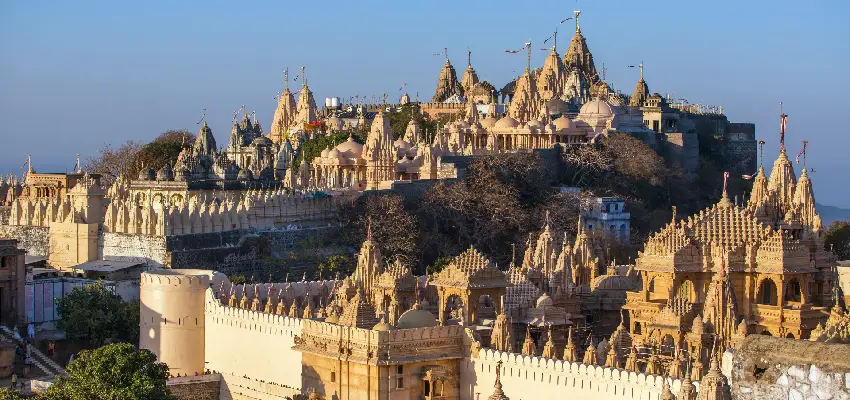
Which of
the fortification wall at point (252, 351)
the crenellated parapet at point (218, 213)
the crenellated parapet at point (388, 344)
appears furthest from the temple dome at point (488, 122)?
the crenellated parapet at point (388, 344)

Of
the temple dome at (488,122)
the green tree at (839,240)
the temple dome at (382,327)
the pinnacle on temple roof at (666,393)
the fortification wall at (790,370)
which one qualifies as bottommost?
the pinnacle on temple roof at (666,393)

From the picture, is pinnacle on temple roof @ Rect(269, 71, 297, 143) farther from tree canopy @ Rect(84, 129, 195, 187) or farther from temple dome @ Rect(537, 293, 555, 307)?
temple dome @ Rect(537, 293, 555, 307)

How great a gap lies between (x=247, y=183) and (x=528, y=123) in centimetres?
1870

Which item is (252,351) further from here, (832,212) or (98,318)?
(832,212)

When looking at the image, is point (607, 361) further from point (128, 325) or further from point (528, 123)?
point (528, 123)

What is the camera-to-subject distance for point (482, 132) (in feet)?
262

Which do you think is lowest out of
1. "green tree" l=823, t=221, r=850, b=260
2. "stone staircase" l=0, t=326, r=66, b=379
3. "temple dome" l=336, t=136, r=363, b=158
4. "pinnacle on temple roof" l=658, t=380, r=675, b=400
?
"stone staircase" l=0, t=326, r=66, b=379

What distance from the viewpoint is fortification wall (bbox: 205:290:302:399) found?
3691 centimetres

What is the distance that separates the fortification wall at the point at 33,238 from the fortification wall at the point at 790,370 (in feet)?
135

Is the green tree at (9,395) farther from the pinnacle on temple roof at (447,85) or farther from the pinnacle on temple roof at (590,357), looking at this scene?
the pinnacle on temple roof at (447,85)

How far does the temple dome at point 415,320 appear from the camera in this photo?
33094 mm

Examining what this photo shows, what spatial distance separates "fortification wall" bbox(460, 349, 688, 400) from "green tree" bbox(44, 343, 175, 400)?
594 cm

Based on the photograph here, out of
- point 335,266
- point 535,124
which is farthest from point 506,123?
point 335,266

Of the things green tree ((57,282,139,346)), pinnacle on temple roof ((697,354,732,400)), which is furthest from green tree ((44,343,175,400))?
pinnacle on temple roof ((697,354,732,400))
